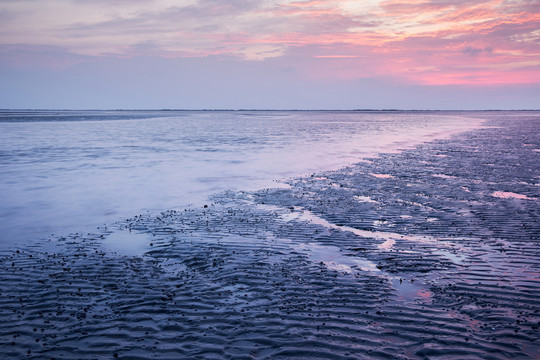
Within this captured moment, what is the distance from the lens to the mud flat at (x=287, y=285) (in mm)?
6270

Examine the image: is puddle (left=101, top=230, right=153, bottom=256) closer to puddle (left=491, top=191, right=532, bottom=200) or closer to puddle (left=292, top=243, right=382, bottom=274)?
puddle (left=292, top=243, right=382, bottom=274)

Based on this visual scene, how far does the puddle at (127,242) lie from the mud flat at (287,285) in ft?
0.17

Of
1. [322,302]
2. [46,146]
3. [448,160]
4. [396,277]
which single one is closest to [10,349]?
[322,302]

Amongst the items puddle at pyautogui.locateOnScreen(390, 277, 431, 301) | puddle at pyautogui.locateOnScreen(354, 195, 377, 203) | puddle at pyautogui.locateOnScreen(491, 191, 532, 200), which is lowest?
puddle at pyautogui.locateOnScreen(390, 277, 431, 301)

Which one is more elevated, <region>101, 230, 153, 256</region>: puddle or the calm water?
the calm water

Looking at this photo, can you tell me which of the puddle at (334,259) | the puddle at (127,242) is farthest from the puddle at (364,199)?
the puddle at (127,242)

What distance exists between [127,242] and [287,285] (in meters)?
5.33

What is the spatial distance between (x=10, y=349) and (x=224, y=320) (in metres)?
3.19

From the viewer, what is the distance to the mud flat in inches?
247

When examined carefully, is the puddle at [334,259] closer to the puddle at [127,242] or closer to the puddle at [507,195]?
the puddle at [127,242]

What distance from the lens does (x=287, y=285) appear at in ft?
27.9

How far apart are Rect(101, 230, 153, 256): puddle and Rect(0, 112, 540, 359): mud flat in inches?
2.1

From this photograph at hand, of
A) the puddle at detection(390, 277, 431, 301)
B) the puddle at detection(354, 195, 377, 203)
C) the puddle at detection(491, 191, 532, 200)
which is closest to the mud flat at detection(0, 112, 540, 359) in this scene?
the puddle at detection(390, 277, 431, 301)

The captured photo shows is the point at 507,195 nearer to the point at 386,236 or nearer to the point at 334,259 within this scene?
the point at 386,236
